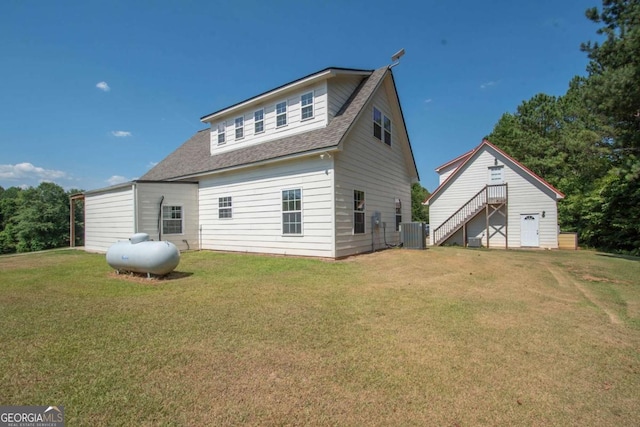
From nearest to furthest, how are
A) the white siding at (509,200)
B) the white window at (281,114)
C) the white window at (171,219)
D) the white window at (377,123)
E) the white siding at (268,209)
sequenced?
the white siding at (268,209) < the white window at (281,114) < the white window at (377,123) < the white window at (171,219) < the white siding at (509,200)

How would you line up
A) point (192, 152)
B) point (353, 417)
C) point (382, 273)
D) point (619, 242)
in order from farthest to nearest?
1. point (192, 152)
2. point (619, 242)
3. point (382, 273)
4. point (353, 417)

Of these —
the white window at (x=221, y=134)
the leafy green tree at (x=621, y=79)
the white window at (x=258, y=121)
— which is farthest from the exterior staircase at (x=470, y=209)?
the white window at (x=221, y=134)

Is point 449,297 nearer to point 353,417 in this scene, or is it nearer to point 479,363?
point 479,363

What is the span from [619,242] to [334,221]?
57.5 feet

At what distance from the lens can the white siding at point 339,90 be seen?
11.7m

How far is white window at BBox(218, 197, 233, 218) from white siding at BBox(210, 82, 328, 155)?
2.85m

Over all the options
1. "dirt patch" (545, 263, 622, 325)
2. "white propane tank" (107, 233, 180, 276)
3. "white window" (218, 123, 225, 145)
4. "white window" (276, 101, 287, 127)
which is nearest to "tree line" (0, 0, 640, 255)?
"dirt patch" (545, 263, 622, 325)

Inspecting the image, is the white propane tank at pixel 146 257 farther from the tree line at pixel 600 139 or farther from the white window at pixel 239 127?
the tree line at pixel 600 139

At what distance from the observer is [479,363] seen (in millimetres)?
3240

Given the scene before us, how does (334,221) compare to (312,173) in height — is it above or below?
below

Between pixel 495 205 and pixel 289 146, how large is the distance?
14.7 m

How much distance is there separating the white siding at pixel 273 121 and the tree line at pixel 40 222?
1158 inches

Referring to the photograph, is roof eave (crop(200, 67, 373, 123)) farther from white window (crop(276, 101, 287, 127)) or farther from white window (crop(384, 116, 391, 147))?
white window (crop(384, 116, 391, 147))

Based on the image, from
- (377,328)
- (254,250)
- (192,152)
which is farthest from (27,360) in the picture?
(192,152)
